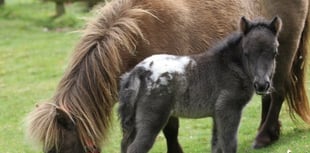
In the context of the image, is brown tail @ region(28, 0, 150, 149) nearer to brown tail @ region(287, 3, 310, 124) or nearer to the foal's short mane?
the foal's short mane

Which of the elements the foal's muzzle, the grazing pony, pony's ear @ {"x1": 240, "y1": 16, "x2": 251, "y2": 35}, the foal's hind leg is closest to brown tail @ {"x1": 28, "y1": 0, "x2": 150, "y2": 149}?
the grazing pony

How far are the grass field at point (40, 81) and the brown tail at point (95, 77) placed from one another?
0.23 m

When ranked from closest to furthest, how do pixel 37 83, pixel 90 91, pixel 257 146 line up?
pixel 90 91, pixel 257 146, pixel 37 83

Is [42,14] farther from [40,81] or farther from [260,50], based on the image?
[260,50]

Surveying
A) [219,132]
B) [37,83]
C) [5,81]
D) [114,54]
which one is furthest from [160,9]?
[5,81]

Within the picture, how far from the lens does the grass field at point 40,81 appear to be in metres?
7.15

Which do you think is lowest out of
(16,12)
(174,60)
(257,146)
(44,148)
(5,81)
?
(16,12)

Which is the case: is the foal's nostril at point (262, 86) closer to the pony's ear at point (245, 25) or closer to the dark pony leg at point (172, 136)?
the pony's ear at point (245, 25)

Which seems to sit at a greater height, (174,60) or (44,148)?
(174,60)

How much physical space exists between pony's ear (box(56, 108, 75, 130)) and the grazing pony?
0.46m

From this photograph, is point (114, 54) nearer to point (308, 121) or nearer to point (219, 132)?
point (219, 132)

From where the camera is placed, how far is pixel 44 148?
517 cm

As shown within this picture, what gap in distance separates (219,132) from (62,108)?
126cm

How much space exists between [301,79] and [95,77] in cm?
264
